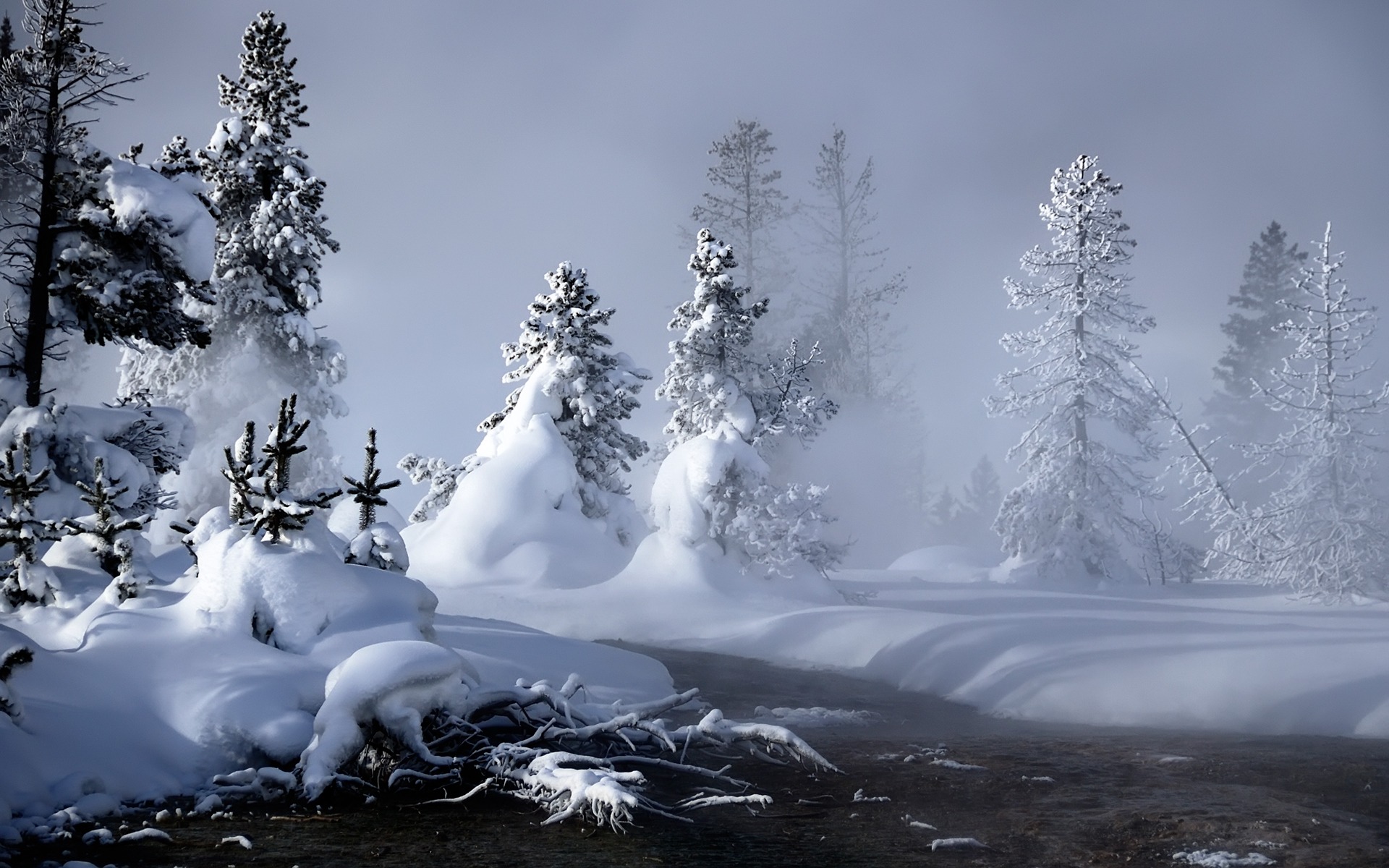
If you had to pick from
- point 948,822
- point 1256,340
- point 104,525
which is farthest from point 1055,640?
point 1256,340

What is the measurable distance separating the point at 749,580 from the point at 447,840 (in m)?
17.1

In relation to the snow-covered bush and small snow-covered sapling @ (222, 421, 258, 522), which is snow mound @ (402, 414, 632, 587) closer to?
the snow-covered bush

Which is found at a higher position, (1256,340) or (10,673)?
(1256,340)

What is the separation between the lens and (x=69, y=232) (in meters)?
13.5

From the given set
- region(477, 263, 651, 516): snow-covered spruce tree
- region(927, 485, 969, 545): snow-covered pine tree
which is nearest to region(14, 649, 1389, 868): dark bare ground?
region(477, 263, 651, 516): snow-covered spruce tree

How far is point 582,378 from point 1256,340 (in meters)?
37.3

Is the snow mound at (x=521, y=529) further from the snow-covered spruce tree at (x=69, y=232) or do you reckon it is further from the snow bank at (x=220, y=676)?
the snow bank at (x=220, y=676)

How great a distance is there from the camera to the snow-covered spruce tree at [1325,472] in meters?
19.4

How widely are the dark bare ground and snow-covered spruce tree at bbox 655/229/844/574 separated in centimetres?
1253

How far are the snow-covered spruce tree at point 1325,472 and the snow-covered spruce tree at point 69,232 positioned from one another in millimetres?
19813

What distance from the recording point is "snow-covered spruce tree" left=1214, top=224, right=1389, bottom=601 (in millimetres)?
19391

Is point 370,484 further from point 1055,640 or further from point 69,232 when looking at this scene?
point 1055,640

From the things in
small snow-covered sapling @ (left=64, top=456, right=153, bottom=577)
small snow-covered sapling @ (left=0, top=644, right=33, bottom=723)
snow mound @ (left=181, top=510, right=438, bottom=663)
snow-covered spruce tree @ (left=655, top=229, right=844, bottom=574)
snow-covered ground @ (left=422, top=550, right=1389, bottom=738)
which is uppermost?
snow-covered spruce tree @ (left=655, top=229, right=844, bottom=574)

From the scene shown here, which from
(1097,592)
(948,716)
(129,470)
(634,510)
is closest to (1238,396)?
(1097,592)
